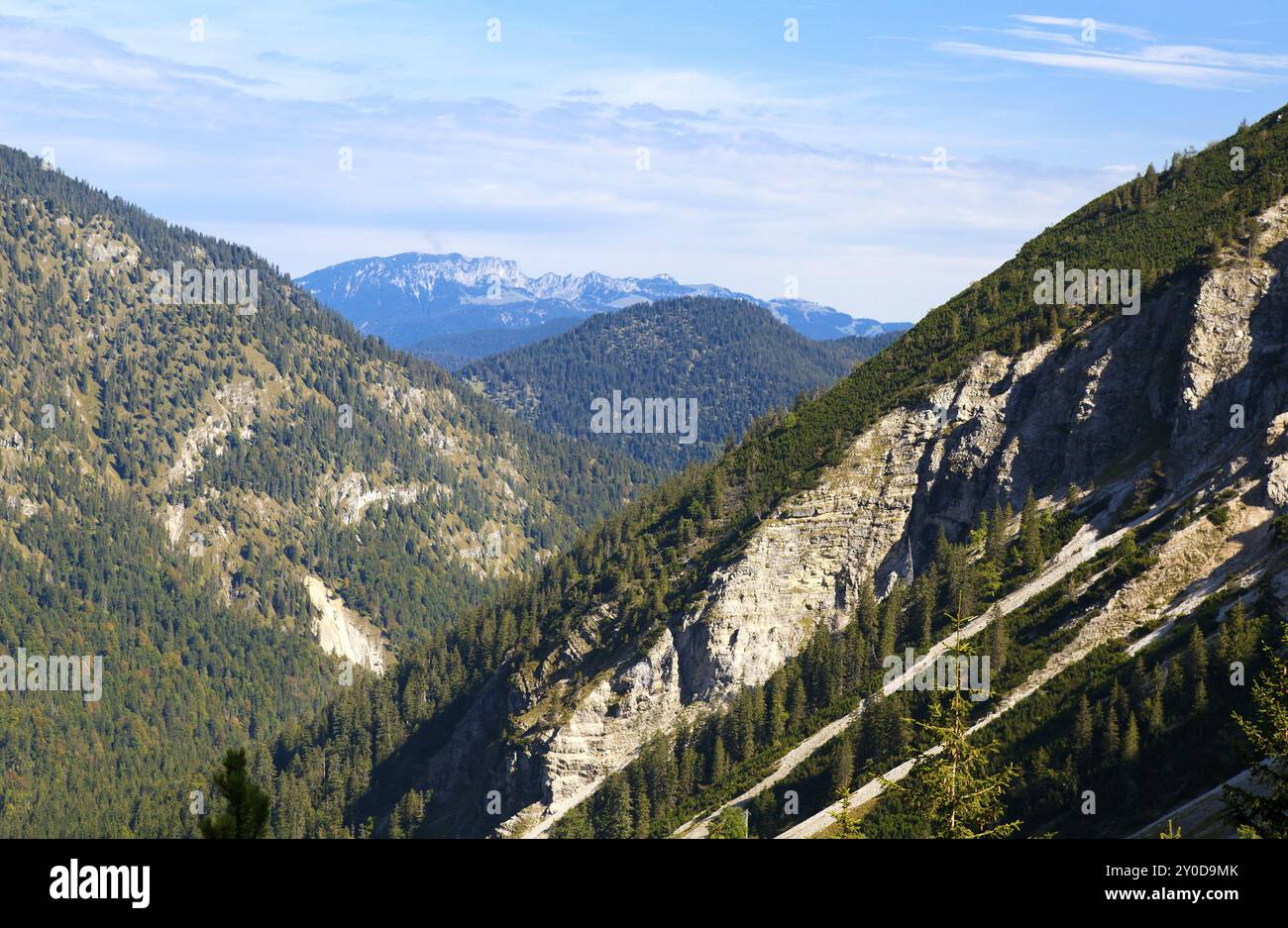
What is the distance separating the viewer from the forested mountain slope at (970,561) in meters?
116

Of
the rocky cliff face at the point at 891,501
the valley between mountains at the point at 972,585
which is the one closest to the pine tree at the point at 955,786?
the valley between mountains at the point at 972,585

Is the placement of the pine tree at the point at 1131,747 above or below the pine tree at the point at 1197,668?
below

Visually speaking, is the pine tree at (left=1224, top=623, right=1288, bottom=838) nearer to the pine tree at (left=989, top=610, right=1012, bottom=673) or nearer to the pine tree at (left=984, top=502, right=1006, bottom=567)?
the pine tree at (left=989, top=610, right=1012, bottom=673)

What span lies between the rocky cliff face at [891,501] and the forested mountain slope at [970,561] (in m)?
0.28

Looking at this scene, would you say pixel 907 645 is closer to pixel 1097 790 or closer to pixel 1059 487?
pixel 1059 487

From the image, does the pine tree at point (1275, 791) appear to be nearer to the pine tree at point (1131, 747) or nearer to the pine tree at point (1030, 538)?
the pine tree at point (1131, 747)

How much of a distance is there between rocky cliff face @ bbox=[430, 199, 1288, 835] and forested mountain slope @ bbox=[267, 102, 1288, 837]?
0.28 m

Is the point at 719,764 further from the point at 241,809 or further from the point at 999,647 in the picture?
the point at 241,809

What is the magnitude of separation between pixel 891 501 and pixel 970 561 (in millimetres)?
17475

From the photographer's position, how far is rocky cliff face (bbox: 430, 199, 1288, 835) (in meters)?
145

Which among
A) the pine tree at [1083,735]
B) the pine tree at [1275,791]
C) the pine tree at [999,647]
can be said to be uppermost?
the pine tree at [1275,791]

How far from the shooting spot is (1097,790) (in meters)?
95.4

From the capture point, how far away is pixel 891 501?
15850 centimetres
